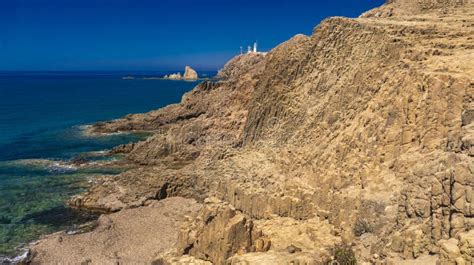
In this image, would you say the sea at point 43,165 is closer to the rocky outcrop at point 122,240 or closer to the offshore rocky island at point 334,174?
the offshore rocky island at point 334,174

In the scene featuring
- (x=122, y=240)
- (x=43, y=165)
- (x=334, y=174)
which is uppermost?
(x=334, y=174)

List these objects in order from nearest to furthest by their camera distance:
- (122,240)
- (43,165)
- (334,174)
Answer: (334,174) → (122,240) → (43,165)

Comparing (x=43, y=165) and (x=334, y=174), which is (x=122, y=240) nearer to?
(x=334, y=174)

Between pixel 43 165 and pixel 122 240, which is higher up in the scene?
pixel 43 165

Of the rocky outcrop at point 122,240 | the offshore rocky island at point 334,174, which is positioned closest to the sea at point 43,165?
the offshore rocky island at point 334,174

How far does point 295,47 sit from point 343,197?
50.5 ft

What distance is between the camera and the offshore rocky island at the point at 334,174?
58.1ft

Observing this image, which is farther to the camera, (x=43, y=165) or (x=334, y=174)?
(x=43, y=165)

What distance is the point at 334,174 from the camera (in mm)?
23250

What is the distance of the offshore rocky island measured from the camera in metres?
17.7

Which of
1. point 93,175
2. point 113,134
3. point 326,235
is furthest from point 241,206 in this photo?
point 113,134

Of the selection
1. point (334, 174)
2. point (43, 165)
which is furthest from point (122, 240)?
point (43, 165)

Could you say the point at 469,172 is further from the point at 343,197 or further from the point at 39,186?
the point at 39,186

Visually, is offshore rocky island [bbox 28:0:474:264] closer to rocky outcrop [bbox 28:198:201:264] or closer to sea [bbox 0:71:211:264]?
rocky outcrop [bbox 28:198:201:264]
